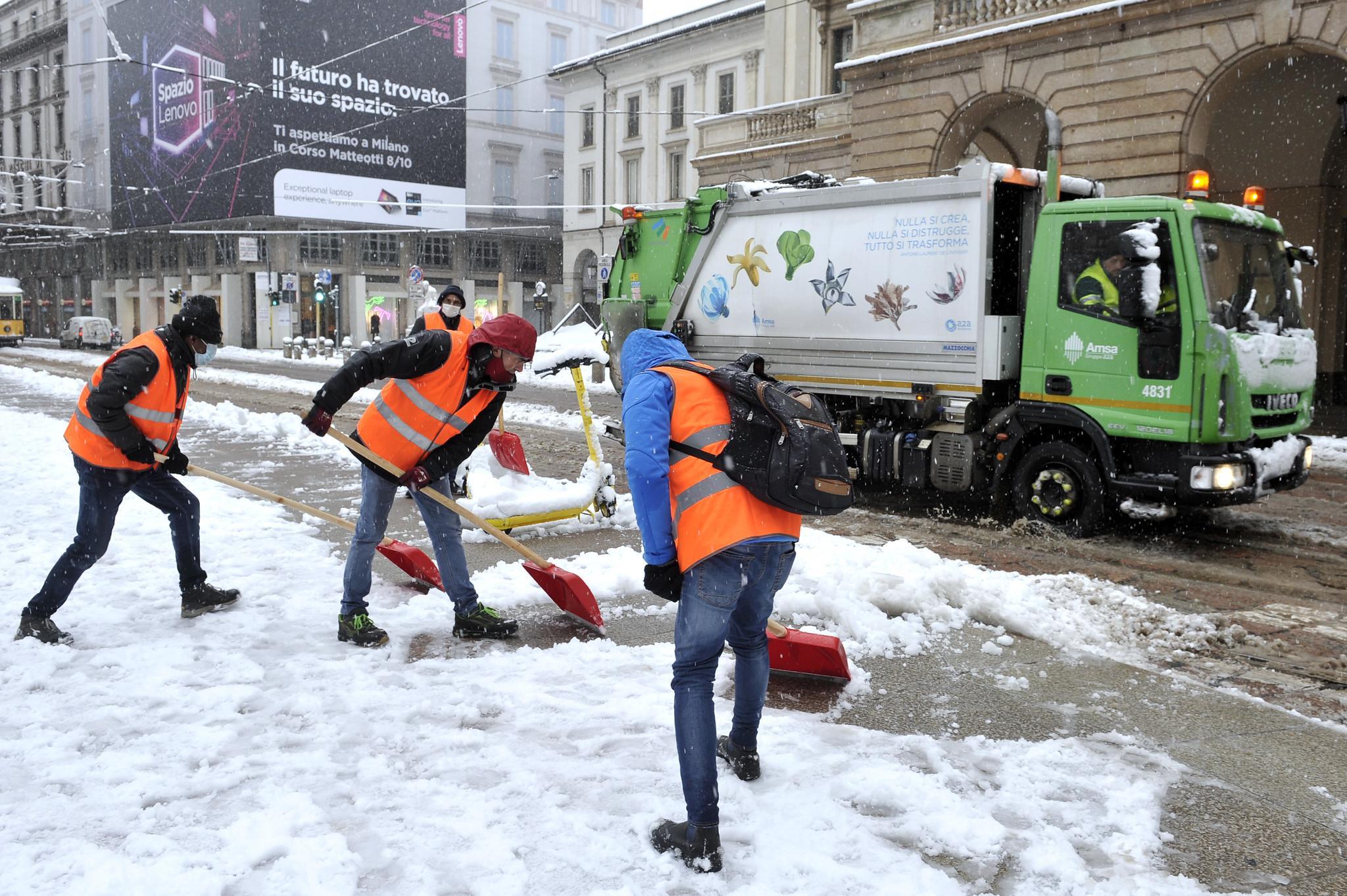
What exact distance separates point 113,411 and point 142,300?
56.2 m

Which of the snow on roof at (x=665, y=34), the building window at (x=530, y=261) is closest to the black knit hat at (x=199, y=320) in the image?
the snow on roof at (x=665, y=34)

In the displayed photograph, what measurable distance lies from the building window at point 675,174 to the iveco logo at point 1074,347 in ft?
116

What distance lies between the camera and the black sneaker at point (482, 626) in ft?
18.2

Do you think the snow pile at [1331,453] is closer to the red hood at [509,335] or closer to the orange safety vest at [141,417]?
the red hood at [509,335]

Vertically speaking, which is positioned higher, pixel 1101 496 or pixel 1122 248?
pixel 1122 248

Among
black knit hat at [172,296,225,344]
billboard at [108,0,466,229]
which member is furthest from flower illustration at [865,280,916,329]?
billboard at [108,0,466,229]

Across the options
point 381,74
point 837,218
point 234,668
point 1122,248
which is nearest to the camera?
point 234,668

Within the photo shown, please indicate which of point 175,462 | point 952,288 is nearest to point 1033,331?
point 952,288

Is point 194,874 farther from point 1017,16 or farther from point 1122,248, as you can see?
point 1017,16

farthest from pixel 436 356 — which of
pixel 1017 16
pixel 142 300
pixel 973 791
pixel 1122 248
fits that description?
pixel 142 300

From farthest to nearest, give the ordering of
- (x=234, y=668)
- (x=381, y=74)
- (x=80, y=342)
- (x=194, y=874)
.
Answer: (x=381, y=74), (x=80, y=342), (x=234, y=668), (x=194, y=874)

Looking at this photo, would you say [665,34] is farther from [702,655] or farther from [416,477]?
[702,655]

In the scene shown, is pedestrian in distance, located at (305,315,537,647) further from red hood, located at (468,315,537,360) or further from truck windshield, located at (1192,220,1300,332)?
truck windshield, located at (1192,220,1300,332)

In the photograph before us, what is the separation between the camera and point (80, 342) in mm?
45875
